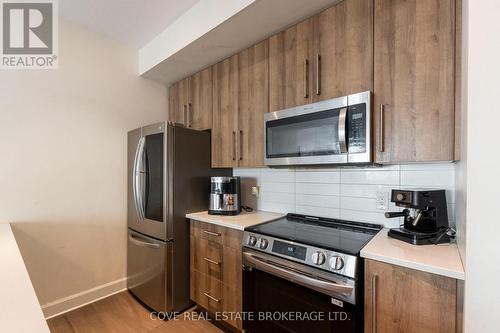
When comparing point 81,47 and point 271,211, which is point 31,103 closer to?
point 81,47

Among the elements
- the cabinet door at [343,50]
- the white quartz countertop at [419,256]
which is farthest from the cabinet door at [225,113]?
the white quartz countertop at [419,256]

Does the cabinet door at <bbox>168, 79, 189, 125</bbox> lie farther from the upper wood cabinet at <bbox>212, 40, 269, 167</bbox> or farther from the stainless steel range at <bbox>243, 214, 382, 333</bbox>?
the stainless steel range at <bbox>243, 214, 382, 333</bbox>

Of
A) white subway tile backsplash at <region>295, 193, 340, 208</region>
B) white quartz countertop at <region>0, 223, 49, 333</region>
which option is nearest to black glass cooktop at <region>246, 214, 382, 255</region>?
white subway tile backsplash at <region>295, 193, 340, 208</region>

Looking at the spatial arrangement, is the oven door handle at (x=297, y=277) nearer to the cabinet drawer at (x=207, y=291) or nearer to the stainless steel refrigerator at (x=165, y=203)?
the cabinet drawer at (x=207, y=291)

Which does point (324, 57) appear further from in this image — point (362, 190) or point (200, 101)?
point (200, 101)

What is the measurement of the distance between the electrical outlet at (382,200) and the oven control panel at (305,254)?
0.61 metres

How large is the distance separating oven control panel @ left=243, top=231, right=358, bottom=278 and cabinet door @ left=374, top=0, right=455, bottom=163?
1.92 feet

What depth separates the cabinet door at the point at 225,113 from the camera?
6.79ft

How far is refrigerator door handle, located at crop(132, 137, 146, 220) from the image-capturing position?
84.3 inches

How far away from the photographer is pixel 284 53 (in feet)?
5.63

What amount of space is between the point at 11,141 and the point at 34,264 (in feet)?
3.23

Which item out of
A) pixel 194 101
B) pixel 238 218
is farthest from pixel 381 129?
pixel 194 101

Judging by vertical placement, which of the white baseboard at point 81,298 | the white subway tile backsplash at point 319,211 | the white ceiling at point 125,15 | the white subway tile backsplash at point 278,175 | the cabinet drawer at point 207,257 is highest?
the white ceiling at point 125,15

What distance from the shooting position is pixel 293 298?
134cm
